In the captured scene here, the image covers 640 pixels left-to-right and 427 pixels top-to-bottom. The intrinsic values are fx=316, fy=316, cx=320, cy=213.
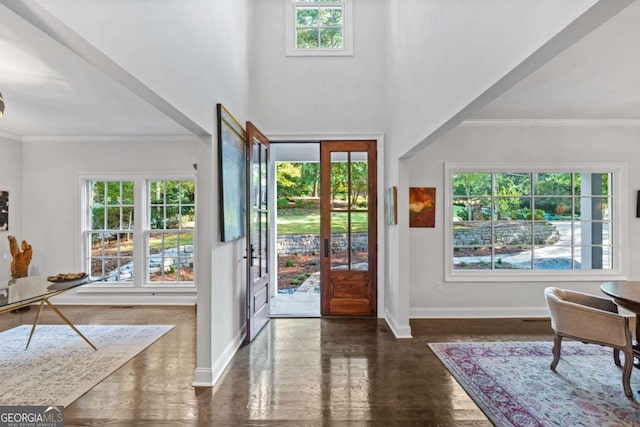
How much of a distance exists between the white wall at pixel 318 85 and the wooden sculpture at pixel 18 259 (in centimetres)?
392

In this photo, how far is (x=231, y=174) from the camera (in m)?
3.09

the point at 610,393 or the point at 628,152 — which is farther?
the point at 628,152

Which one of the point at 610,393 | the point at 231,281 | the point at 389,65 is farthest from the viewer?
the point at 389,65

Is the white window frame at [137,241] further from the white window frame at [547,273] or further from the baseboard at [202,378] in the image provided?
the white window frame at [547,273]

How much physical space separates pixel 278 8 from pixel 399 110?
242 cm

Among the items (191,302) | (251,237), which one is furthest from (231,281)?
(191,302)

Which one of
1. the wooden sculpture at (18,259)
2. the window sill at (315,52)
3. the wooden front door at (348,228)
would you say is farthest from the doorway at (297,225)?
the wooden sculpture at (18,259)

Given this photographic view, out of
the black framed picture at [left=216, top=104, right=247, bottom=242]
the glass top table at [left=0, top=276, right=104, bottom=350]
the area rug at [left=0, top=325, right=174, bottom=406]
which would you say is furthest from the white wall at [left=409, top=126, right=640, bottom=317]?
the glass top table at [left=0, top=276, right=104, bottom=350]

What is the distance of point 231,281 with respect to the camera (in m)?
3.33

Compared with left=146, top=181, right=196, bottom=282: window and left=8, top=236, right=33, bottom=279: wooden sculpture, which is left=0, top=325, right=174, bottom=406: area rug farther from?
left=146, top=181, right=196, bottom=282: window

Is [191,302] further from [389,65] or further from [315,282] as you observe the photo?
[389,65]

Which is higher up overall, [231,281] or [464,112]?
[464,112]

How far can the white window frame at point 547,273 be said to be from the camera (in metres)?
4.36

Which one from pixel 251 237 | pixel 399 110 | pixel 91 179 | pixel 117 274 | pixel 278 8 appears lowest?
pixel 117 274
